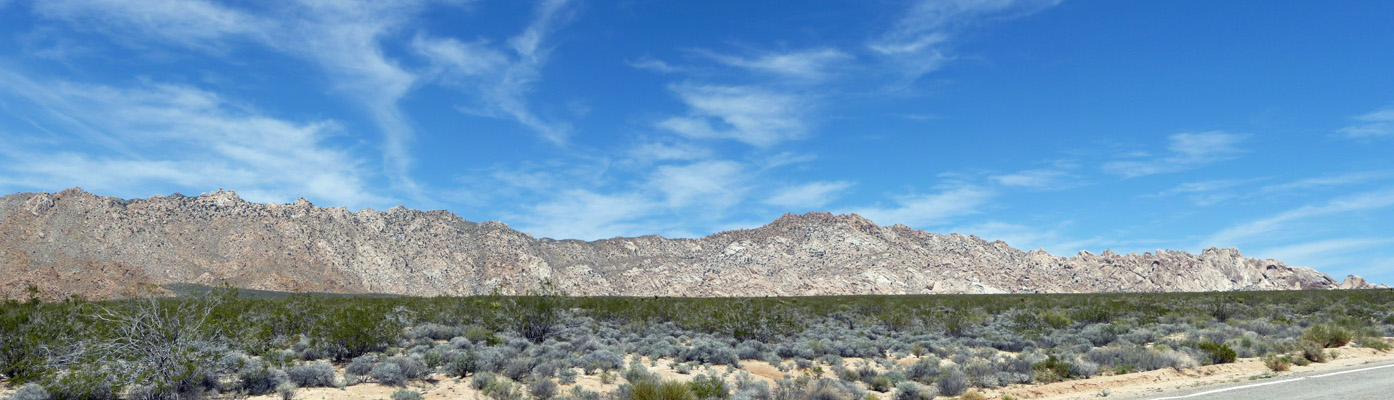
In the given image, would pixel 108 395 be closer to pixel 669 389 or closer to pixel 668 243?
pixel 669 389

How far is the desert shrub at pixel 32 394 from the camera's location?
489 inches

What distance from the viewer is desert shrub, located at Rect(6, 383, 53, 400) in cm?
1241

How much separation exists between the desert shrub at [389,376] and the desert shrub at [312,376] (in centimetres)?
90

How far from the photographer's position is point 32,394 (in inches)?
496

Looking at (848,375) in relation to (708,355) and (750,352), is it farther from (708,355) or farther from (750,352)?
(750,352)

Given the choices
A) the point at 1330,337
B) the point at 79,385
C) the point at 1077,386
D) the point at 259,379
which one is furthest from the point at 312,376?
the point at 1330,337

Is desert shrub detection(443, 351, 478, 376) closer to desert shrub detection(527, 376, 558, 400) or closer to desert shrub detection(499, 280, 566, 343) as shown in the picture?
desert shrub detection(527, 376, 558, 400)

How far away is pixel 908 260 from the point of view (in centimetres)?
14275

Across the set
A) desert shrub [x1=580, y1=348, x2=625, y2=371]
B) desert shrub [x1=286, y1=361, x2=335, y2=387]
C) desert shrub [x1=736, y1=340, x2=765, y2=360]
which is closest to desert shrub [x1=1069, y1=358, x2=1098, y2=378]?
desert shrub [x1=736, y1=340, x2=765, y2=360]

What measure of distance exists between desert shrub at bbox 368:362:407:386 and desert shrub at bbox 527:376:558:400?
3.23 metres

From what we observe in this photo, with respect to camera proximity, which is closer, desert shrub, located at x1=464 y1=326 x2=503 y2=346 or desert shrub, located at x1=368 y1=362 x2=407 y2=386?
desert shrub, located at x1=368 y1=362 x2=407 y2=386

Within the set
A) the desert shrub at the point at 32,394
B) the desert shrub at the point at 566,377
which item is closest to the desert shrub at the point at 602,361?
the desert shrub at the point at 566,377

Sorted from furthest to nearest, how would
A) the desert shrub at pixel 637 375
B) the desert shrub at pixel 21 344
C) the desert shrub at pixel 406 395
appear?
the desert shrub at pixel 637 375 → the desert shrub at pixel 21 344 → the desert shrub at pixel 406 395

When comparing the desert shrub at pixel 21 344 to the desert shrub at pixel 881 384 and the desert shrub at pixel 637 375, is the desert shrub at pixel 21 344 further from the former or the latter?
the desert shrub at pixel 881 384
